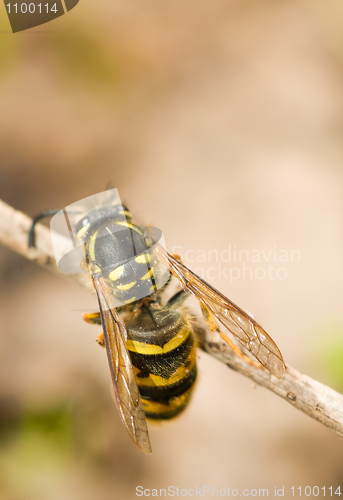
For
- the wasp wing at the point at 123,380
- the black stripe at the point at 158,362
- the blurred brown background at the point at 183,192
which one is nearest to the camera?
the wasp wing at the point at 123,380

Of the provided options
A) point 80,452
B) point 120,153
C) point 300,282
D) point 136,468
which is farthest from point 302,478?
point 120,153

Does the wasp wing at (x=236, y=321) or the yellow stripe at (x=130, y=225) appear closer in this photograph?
the wasp wing at (x=236, y=321)

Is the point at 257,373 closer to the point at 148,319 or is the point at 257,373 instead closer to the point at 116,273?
the point at 148,319

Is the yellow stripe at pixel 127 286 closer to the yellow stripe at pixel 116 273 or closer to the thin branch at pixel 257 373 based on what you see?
the yellow stripe at pixel 116 273

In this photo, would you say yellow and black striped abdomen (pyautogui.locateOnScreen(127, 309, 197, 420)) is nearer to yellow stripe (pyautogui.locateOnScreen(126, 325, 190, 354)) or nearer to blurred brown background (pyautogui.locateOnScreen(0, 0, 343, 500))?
yellow stripe (pyautogui.locateOnScreen(126, 325, 190, 354))

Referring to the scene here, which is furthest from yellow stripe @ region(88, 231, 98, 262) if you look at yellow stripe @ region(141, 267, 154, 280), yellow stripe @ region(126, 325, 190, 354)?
yellow stripe @ region(126, 325, 190, 354)

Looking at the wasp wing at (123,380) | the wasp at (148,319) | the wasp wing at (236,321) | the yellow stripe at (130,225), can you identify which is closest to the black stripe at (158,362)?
the wasp at (148,319)
